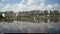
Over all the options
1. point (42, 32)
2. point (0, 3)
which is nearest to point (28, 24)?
point (42, 32)

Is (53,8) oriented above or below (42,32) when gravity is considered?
above

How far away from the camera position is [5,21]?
1.48 metres

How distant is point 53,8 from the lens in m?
1.43

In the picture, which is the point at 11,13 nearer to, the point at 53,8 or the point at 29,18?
the point at 29,18

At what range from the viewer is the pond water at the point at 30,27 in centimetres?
142

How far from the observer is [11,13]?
1.48 meters

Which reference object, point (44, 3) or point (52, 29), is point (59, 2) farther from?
point (52, 29)

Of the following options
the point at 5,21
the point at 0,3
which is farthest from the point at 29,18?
the point at 0,3

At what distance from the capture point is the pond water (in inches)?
56.0

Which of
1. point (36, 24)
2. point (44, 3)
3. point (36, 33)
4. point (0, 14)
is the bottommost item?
point (36, 33)

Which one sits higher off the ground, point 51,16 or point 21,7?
point 21,7

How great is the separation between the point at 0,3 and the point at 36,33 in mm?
622

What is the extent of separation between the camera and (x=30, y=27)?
4.74 feet

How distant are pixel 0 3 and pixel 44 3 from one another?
585 millimetres
